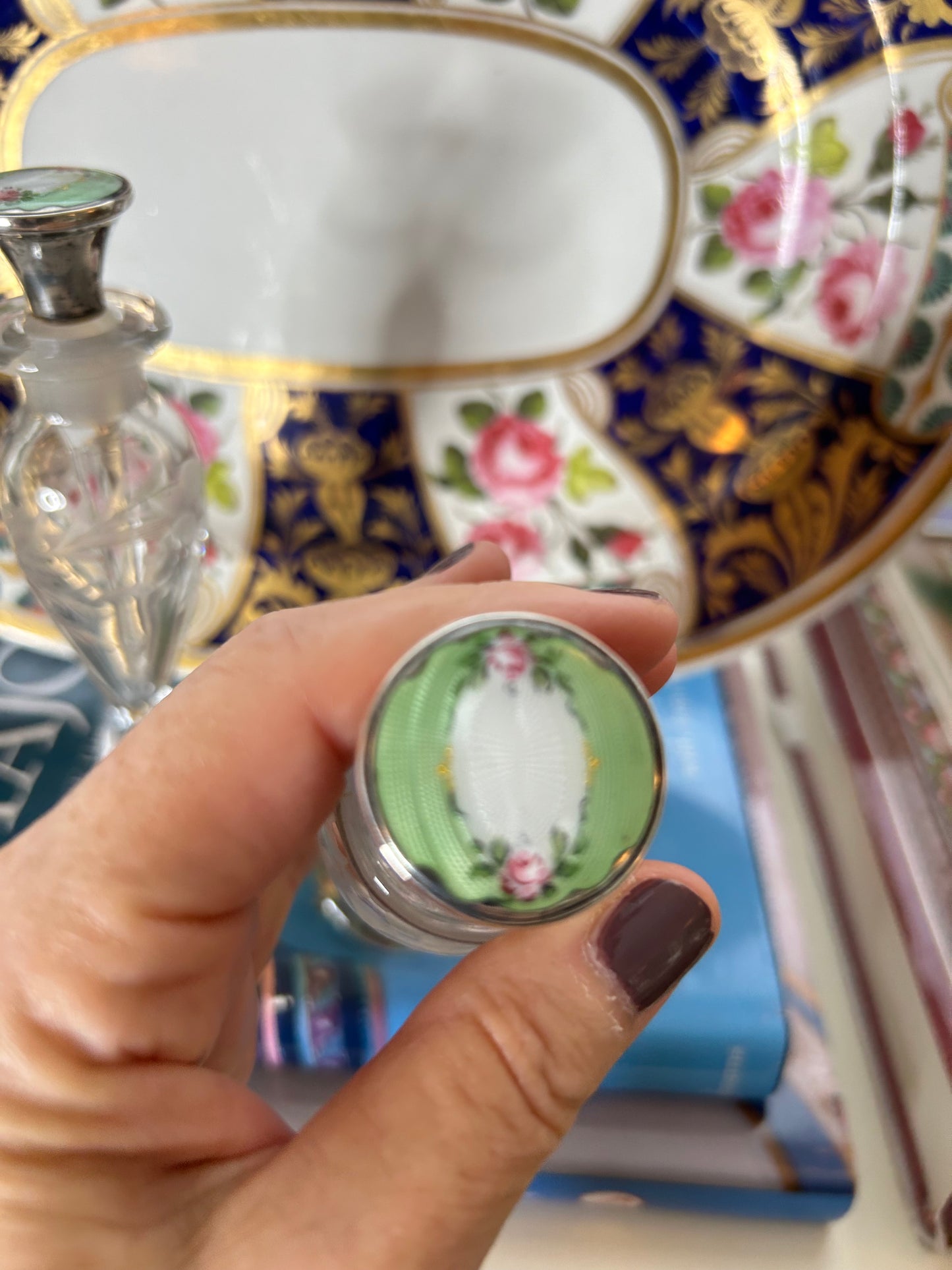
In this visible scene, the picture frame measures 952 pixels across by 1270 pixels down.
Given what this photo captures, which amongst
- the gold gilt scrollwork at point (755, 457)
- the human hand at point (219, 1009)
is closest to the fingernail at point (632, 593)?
the human hand at point (219, 1009)

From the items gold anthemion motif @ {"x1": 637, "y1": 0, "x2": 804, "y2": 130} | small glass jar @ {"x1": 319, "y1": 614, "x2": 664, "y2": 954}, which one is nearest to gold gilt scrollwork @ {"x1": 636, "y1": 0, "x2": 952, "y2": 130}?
gold anthemion motif @ {"x1": 637, "y1": 0, "x2": 804, "y2": 130}

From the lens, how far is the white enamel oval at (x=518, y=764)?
0.16 metres

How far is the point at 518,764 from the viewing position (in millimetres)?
162

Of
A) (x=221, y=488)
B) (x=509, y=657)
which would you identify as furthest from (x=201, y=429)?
(x=509, y=657)

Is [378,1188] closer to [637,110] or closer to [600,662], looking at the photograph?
[600,662]

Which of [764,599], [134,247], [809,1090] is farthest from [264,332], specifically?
[809,1090]

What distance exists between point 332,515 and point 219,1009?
0.66 ft

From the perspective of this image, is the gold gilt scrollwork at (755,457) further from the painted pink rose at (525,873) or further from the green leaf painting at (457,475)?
the painted pink rose at (525,873)

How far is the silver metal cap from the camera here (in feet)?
0.66

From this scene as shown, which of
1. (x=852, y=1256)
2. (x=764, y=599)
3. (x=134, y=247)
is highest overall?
(x=134, y=247)

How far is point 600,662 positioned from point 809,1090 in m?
0.20

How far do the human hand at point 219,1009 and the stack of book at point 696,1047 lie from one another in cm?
10

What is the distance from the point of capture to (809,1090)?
0.95 ft

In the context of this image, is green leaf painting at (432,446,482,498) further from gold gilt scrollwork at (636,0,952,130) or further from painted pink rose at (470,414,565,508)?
gold gilt scrollwork at (636,0,952,130)
